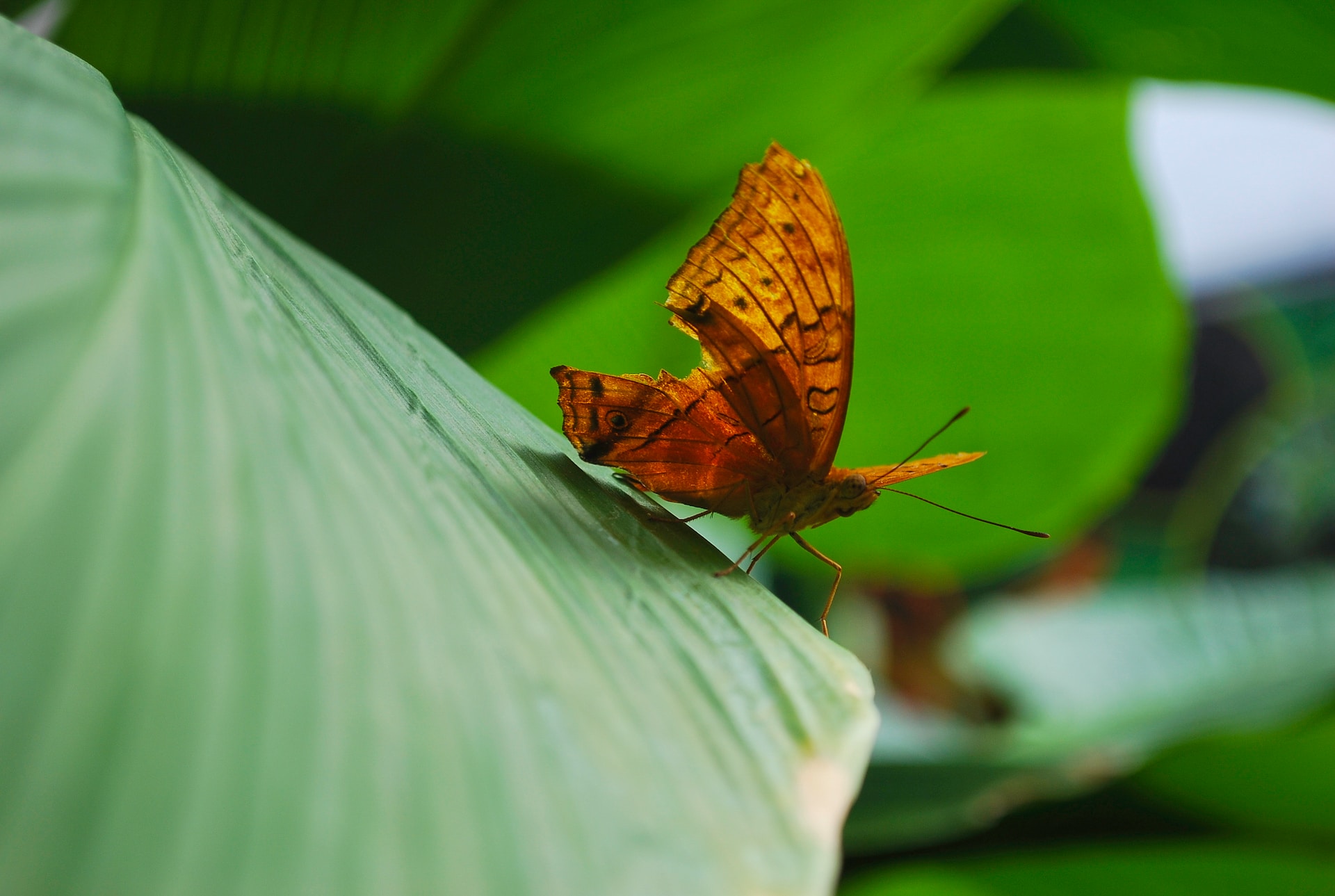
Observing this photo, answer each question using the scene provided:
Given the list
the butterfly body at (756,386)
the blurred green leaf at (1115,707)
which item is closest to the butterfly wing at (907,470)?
the butterfly body at (756,386)

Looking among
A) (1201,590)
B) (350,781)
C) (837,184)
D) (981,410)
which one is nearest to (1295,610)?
(1201,590)

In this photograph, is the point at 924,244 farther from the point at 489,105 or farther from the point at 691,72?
the point at 489,105

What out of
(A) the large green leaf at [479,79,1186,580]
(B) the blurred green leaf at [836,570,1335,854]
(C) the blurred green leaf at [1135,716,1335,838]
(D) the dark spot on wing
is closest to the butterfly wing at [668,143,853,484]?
(D) the dark spot on wing

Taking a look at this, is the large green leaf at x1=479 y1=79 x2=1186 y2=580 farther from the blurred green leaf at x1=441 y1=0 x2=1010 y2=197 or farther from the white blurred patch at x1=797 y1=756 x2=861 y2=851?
the white blurred patch at x1=797 y1=756 x2=861 y2=851

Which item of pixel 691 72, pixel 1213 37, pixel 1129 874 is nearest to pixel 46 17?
pixel 691 72

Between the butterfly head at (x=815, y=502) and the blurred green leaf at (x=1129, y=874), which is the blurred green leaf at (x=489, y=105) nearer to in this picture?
the butterfly head at (x=815, y=502)

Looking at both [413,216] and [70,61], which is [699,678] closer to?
[70,61]
